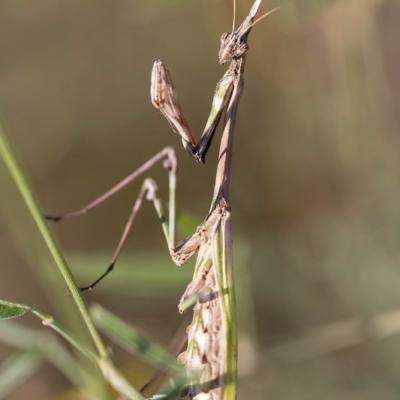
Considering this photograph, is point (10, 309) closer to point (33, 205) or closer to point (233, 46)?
point (33, 205)

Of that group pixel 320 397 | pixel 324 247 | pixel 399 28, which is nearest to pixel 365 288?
pixel 324 247

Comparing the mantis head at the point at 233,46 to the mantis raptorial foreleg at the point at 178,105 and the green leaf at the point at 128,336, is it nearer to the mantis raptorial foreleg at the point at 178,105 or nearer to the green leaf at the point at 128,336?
the mantis raptorial foreleg at the point at 178,105

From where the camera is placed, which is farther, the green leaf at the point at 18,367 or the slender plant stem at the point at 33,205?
the green leaf at the point at 18,367

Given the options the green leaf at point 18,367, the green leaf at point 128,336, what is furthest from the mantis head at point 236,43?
the green leaf at point 18,367

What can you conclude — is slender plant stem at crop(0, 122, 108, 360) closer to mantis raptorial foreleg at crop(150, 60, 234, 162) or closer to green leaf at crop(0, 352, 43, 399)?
green leaf at crop(0, 352, 43, 399)

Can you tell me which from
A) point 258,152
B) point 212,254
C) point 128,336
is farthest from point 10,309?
point 258,152

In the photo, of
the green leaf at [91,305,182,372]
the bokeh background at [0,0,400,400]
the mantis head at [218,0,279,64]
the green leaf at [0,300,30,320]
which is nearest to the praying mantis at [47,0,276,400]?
the mantis head at [218,0,279,64]

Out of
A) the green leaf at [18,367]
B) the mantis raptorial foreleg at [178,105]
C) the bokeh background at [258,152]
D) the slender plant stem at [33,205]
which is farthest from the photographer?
the bokeh background at [258,152]
